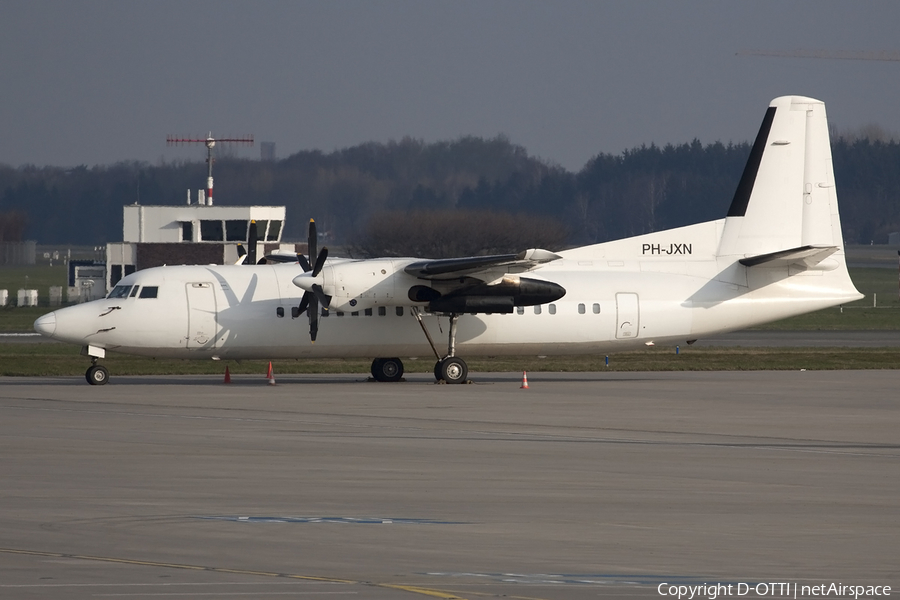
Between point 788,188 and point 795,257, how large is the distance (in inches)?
91.6

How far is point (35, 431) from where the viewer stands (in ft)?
55.0

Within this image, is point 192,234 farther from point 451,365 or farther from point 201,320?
point 451,365

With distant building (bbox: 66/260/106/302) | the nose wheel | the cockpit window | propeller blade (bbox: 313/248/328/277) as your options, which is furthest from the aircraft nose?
distant building (bbox: 66/260/106/302)

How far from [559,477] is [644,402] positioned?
9.52m

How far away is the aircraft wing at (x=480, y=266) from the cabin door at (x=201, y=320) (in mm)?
4425

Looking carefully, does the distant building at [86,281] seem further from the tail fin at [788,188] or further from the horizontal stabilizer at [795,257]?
the horizontal stabilizer at [795,257]

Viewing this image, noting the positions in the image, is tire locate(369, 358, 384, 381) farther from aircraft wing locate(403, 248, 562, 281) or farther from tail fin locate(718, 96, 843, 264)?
tail fin locate(718, 96, 843, 264)

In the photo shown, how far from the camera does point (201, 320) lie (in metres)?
25.2

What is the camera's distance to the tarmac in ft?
25.7

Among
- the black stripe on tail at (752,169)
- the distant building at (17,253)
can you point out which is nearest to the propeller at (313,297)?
the black stripe on tail at (752,169)

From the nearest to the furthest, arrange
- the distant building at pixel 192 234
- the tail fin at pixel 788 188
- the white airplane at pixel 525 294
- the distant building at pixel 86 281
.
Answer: the white airplane at pixel 525 294, the tail fin at pixel 788 188, the distant building at pixel 192 234, the distant building at pixel 86 281

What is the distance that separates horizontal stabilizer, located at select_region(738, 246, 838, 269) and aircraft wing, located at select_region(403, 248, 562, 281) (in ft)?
17.4

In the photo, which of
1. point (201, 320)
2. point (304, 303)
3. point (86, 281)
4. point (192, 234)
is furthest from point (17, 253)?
point (304, 303)

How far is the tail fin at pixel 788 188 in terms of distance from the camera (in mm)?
27703
